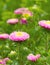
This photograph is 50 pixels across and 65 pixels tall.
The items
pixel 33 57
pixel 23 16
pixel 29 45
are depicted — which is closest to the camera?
pixel 33 57

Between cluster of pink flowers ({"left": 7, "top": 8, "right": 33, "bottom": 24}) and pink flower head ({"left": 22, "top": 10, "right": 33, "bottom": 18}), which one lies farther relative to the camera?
pink flower head ({"left": 22, "top": 10, "right": 33, "bottom": 18})

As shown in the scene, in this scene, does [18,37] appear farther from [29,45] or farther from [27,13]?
[27,13]

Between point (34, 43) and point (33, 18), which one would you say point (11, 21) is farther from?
point (34, 43)

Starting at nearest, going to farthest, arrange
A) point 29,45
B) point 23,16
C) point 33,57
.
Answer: point 33,57, point 29,45, point 23,16

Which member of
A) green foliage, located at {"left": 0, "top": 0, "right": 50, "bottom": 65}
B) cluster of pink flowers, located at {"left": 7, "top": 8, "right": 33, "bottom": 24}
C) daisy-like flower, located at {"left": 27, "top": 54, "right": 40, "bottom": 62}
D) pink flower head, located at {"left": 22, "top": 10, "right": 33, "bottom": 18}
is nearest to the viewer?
daisy-like flower, located at {"left": 27, "top": 54, "right": 40, "bottom": 62}

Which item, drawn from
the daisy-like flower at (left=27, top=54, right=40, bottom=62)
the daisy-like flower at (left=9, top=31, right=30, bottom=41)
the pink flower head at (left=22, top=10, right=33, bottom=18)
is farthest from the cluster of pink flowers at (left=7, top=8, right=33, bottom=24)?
the daisy-like flower at (left=27, top=54, right=40, bottom=62)

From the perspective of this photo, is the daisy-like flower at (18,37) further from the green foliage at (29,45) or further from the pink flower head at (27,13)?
the pink flower head at (27,13)

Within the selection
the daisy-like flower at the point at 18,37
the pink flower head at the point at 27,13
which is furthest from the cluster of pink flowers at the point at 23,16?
the daisy-like flower at the point at 18,37

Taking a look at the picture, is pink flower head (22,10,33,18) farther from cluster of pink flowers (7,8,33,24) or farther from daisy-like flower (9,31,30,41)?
daisy-like flower (9,31,30,41)

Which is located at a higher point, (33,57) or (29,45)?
(33,57)

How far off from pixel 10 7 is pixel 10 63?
3.10 meters

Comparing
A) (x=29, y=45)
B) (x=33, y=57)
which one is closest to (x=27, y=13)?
(x=29, y=45)

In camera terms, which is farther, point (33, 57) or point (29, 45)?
point (29, 45)

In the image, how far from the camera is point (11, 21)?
3.69 m
